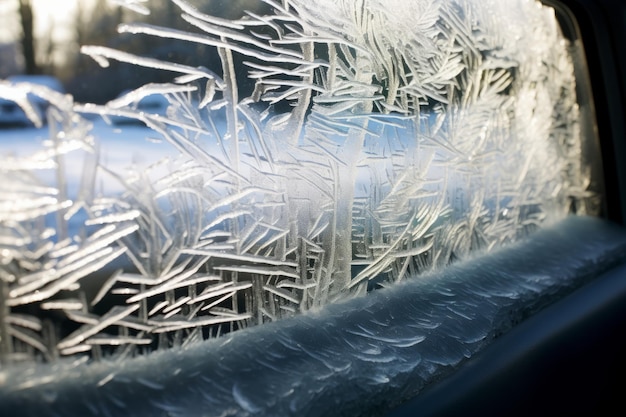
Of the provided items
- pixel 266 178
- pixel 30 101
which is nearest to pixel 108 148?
pixel 30 101

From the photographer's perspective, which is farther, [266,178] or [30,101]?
[266,178]

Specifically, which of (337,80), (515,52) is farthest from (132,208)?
(515,52)

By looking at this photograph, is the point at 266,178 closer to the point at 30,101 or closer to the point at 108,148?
the point at 108,148

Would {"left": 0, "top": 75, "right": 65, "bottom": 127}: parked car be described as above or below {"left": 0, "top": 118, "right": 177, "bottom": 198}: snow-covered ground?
above

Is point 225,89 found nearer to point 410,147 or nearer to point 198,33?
point 198,33
